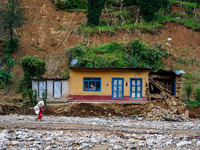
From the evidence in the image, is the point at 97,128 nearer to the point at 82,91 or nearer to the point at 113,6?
the point at 82,91

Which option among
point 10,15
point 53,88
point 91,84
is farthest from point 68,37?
point 91,84

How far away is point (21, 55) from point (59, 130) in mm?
21495

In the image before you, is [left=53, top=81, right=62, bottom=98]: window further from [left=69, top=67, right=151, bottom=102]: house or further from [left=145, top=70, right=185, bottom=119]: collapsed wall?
[left=145, top=70, right=185, bottom=119]: collapsed wall

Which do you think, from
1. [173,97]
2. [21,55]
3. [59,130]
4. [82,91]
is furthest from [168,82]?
[21,55]

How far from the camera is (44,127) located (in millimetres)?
13711

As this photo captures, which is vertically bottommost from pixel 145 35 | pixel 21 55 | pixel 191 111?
pixel 191 111

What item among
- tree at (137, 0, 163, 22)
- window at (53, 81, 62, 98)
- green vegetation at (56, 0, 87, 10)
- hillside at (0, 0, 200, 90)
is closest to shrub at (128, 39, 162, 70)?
hillside at (0, 0, 200, 90)

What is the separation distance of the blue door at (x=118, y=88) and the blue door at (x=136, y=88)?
31.4 inches

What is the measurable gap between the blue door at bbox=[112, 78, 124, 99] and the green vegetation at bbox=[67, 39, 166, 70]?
7.04 m

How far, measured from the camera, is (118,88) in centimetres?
2114

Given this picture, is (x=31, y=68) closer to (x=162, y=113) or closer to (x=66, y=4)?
(x=162, y=113)

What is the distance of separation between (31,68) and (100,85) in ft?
21.5

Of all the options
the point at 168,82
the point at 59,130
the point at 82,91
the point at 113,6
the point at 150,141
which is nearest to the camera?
the point at 150,141

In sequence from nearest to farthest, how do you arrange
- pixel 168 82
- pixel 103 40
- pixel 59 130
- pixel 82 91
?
1. pixel 59 130
2. pixel 82 91
3. pixel 168 82
4. pixel 103 40
